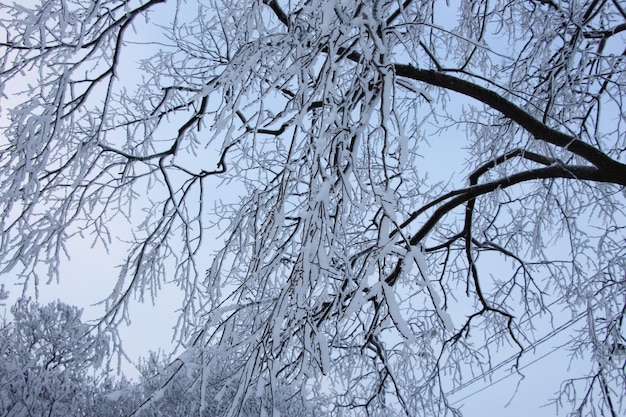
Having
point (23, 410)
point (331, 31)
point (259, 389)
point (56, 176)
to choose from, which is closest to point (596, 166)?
point (331, 31)

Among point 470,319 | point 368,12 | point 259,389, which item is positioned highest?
point 470,319

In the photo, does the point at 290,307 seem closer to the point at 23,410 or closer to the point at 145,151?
the point at 145,151

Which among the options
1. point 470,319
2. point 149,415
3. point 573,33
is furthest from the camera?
point 149,415

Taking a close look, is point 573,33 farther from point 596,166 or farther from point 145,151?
point 145,151

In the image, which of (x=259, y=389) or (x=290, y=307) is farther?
(x=290, y=307)

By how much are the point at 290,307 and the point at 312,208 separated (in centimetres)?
43

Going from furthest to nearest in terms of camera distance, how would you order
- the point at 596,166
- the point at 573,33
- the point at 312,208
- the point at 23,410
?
the point at 23,410 → the point at 573,33 → the point at 596,166 → the point at 312,208

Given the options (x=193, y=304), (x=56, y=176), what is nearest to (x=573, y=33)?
(x=193, y=304)

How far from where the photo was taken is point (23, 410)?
39.8 ft

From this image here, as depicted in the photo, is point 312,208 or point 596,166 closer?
point 312,208

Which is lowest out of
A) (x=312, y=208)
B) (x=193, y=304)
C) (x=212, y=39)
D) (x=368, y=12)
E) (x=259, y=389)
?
(x=259, y=389)

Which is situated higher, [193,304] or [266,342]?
[193,304]

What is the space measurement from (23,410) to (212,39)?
1119 cm

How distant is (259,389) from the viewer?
1.90 metres
